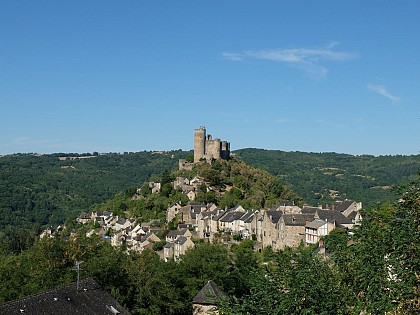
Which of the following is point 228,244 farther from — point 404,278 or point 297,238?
point 404,278

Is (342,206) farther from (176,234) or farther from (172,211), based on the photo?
(172,211)

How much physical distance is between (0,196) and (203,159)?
79.8 m

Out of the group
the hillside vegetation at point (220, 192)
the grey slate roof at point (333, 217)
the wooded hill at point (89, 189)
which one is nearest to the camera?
the grey slate roof at point (333, 217)

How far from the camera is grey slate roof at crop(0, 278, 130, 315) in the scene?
2083cm

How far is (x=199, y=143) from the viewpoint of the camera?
3716 inches

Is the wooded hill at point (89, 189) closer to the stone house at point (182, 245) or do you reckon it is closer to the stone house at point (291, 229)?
the stone house at point (182, 245)

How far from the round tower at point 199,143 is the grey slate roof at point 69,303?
227 feet

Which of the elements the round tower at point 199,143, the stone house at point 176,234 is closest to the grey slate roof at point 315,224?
the stone house at point 176,234

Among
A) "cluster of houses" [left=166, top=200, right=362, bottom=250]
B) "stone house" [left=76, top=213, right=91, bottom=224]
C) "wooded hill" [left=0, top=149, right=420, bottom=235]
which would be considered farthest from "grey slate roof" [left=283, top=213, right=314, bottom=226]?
→ "wooded hill" [left=0, top=149, right=420, bottom=235]

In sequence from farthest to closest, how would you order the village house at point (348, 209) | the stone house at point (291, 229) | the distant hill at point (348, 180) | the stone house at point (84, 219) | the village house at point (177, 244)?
the distant hill at point (348, 180) < the stone house at point (84, 219) < the village house at point (177, 244) < the village house at point (348, 209) < the stone house at point (291, 229)

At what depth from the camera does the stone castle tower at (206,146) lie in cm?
9375

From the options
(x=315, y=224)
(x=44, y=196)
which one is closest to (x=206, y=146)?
(x=315, y=224)

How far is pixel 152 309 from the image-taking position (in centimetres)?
2972

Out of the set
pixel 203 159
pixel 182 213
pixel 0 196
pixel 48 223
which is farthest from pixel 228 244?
pixel 0 196
